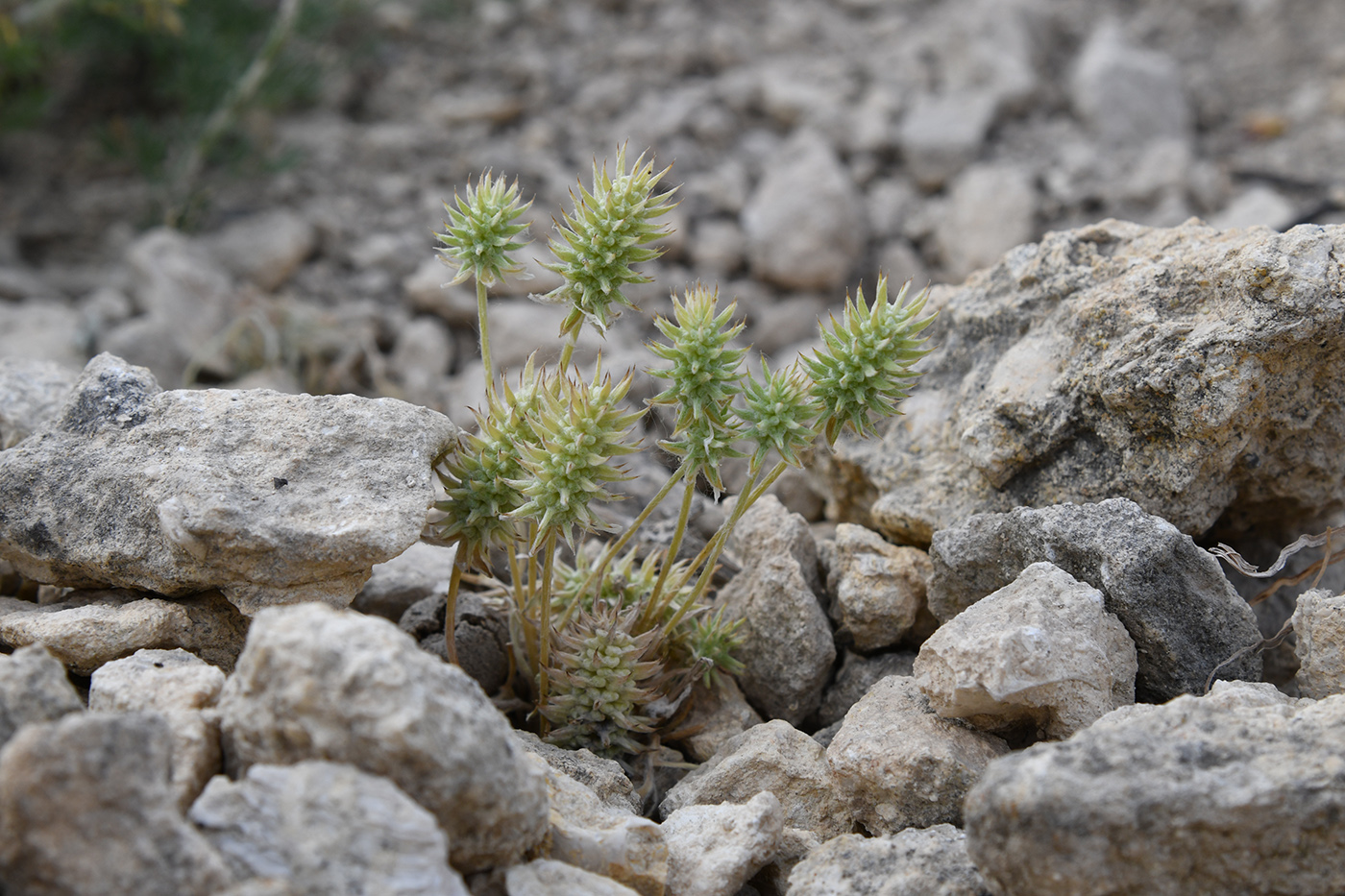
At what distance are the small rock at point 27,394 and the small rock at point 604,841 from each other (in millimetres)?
2288

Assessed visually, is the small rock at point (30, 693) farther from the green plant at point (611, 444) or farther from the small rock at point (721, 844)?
the small rock at point (721, 844)

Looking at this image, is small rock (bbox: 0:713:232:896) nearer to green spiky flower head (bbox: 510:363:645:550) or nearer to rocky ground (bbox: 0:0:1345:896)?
rocky ground (bbox: 0:0:1345:896)

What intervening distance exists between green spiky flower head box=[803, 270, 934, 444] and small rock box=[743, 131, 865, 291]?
3789mm

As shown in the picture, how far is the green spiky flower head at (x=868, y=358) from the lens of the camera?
2.73m

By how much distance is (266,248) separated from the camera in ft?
21.7

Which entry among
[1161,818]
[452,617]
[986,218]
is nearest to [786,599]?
[452,617]

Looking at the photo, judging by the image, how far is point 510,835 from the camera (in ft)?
7.70

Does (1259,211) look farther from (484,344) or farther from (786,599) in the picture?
(484,344)

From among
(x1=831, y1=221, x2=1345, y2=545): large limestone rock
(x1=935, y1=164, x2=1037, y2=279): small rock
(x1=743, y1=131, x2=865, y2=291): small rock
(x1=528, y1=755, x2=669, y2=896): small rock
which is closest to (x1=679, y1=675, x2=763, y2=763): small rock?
(x1=528, y1=755, x2=669, y2=896): small rock

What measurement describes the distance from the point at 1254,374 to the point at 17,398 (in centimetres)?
413

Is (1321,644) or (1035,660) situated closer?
(1035,660)

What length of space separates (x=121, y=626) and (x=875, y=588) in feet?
7.62

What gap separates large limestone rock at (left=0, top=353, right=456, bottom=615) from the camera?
9.27ft

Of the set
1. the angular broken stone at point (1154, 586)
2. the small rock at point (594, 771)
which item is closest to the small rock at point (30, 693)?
the small rock at point (594, 771)
